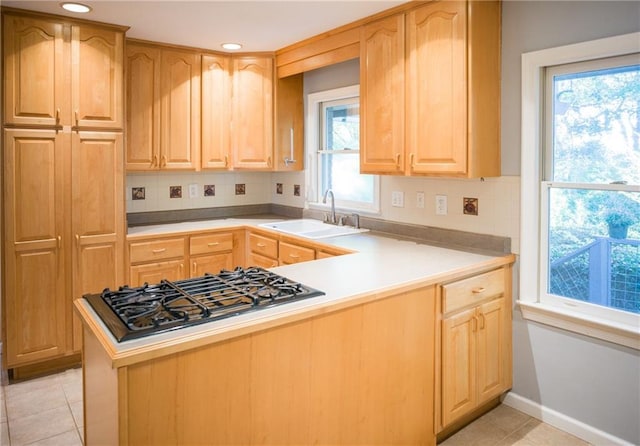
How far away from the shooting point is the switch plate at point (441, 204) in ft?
10.1

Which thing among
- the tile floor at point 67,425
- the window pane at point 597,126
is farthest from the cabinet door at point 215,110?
the window pane at point 597,126

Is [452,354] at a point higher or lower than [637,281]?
lower

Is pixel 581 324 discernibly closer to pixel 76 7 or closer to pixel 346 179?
pixel 346 179

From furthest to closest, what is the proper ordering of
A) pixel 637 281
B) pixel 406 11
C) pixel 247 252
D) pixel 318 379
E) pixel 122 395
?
pixel 247 252, pixel 406 11, pixel 637 281, pixel 318 379, pixel 122 395

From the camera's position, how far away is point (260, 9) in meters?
2.93

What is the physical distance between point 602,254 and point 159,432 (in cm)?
219

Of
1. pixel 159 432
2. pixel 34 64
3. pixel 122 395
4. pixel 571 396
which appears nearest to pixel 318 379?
pixel 159 432

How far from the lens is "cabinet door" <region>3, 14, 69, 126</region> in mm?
2889

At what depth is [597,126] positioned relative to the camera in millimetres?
2426

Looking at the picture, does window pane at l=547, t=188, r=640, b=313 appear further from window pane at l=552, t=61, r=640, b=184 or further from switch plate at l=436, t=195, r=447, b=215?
switch plate at l=436, t=195, r=447, b=215

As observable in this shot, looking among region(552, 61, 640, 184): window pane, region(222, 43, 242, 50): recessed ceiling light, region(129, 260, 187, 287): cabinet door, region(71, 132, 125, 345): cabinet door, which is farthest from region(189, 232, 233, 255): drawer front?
region(552, 61, 640, 184): window pane

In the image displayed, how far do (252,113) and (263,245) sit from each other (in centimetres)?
114

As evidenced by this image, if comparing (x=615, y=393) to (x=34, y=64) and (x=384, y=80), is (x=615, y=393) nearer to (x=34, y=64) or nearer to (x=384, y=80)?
(x=384, y=80)

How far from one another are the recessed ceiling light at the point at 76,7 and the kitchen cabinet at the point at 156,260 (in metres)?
1.51
